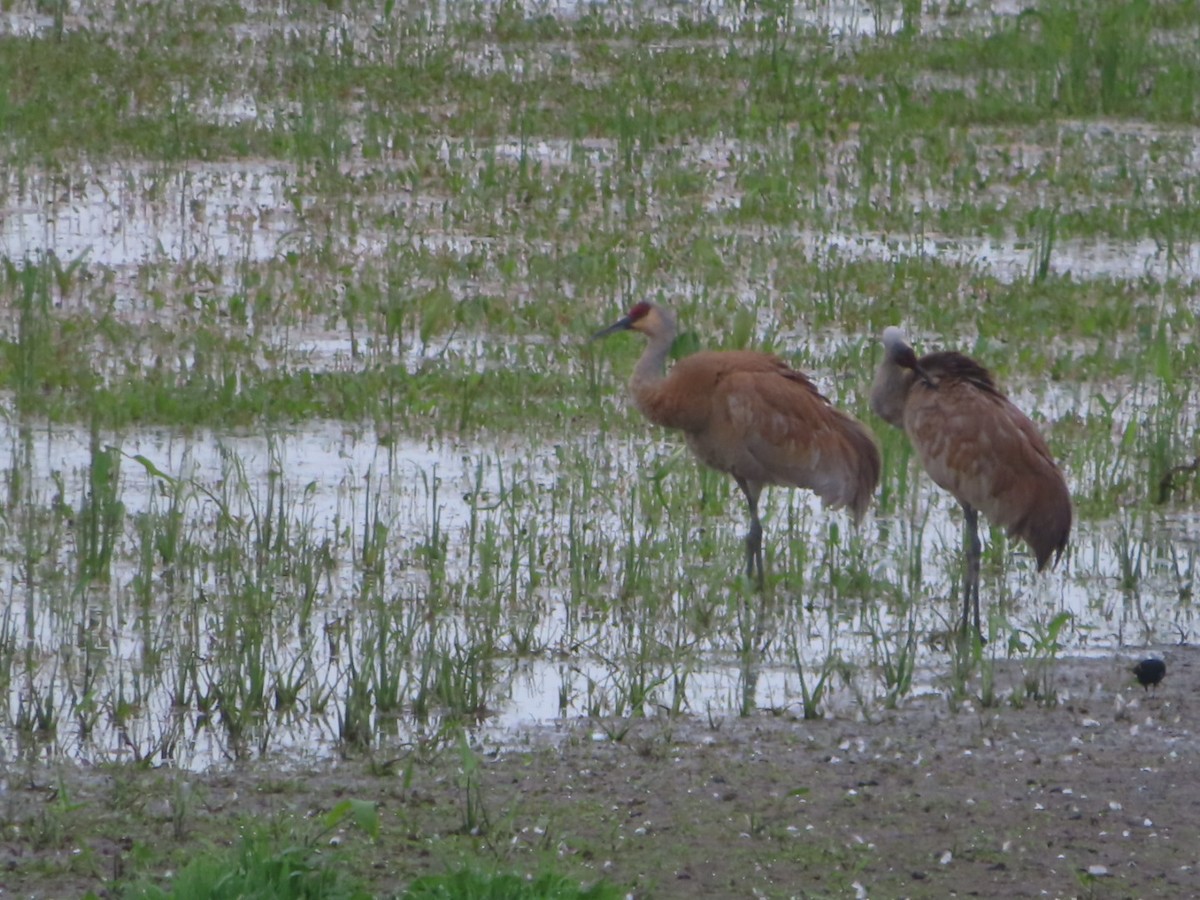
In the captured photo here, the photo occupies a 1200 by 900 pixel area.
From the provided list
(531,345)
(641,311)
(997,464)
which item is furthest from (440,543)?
(531,345)

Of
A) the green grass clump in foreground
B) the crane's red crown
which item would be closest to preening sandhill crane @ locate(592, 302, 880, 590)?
the crane's red crown

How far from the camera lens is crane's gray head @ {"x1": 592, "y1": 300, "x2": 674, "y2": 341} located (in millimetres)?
8680

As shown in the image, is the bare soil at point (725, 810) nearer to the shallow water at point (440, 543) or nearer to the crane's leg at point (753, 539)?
the shallow water at point (440, 543)

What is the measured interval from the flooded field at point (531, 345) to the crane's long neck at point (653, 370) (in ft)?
0.98

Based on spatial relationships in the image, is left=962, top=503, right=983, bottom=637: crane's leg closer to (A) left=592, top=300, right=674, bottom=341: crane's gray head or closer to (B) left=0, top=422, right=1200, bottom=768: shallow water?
(B) left=0, top=422, right=1200, bottom=768: shallow water

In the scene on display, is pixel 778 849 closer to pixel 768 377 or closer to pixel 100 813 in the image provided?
pixel 100 813

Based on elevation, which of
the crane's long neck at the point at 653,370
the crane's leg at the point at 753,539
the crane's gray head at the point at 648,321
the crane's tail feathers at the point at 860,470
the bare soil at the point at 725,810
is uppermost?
the crane's gray head at the point at 648,321

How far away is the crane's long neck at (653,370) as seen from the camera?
8.27 m

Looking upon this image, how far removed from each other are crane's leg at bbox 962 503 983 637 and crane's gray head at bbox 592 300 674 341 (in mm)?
1643

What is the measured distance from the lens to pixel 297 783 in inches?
216

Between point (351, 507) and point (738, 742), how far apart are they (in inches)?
101

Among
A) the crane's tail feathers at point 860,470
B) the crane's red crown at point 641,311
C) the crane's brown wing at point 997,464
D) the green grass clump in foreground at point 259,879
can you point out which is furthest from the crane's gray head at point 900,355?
the green grass clump in foreground at point 259,879

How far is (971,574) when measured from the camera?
723cm

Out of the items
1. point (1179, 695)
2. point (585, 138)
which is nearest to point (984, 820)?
point (1179, 695)
